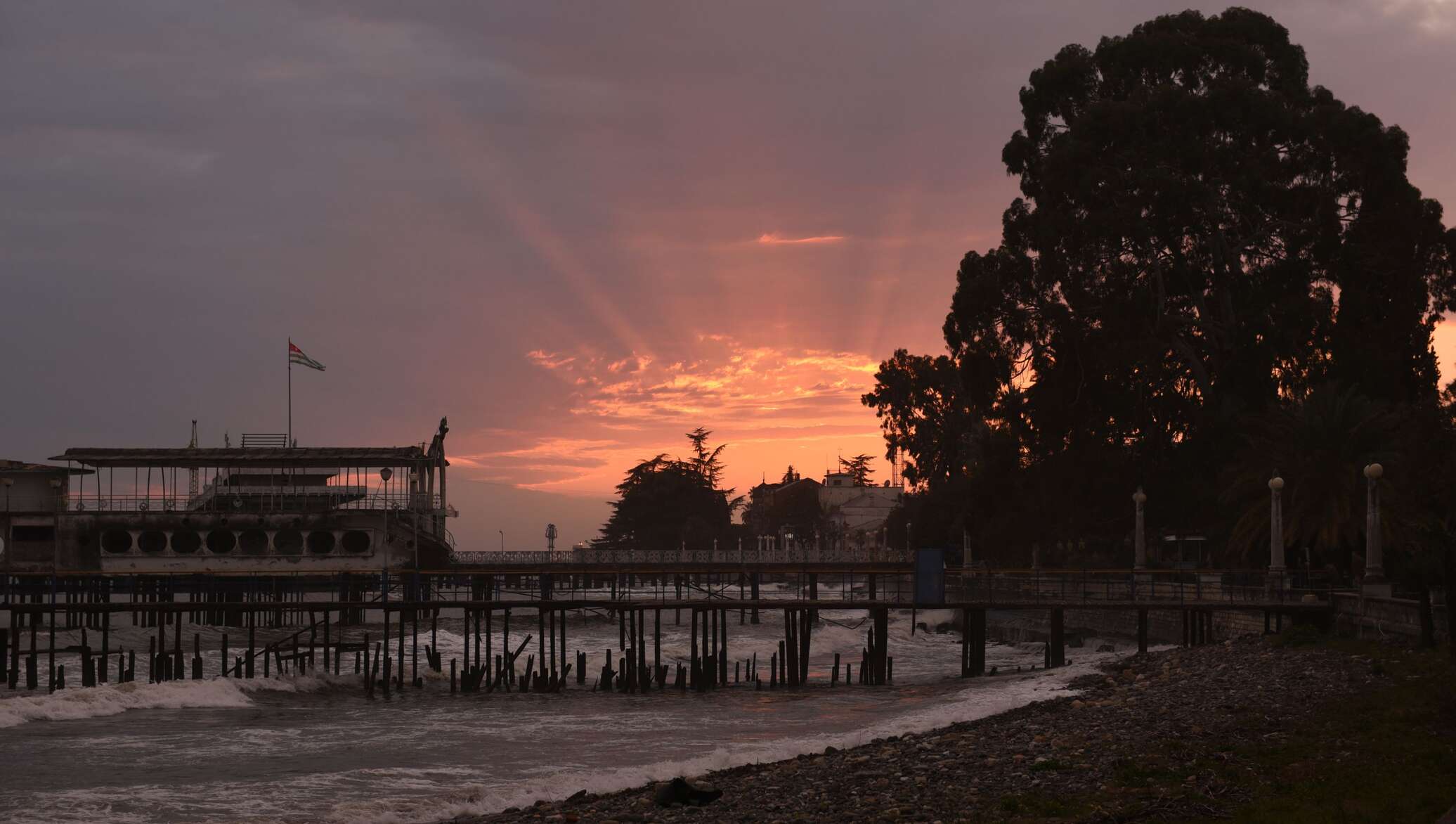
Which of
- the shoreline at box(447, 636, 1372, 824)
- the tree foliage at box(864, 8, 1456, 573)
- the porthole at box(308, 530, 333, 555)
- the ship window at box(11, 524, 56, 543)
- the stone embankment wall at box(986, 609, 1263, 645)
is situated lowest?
the stone embankment wall at box(986, 609, 1263, 645)

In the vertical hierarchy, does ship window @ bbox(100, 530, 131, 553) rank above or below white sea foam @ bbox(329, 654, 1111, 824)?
above

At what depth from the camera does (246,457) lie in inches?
3174

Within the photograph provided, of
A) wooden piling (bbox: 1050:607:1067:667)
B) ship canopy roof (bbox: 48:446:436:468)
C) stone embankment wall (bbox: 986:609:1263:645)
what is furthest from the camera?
ship canopy roof (bbox: 48:446:436:468)

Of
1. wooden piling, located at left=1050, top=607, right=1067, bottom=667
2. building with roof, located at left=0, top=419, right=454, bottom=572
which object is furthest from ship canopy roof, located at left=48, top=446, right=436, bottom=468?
wooden piling, located at left=1050, top=607, right=1067, bottom=667

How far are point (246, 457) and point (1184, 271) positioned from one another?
52.8 metres

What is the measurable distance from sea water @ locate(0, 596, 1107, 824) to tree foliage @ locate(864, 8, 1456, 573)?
17.3 meters

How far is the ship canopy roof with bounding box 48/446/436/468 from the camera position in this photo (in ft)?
259

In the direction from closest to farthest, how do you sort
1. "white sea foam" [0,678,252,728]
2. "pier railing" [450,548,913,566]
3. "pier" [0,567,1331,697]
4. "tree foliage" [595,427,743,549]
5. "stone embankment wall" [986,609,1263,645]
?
"white sea foam" [0,678,252,728] < "pier" [0,567,1331,697] < "stone embankment wall" [986,609,1263,645] < "pier railing" [450,548,913,566] < "tree foliage" [595,427,743,549]

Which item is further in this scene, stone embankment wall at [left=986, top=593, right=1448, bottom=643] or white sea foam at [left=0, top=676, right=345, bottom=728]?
white sea foam at [left=0, top=676, right=345, bottom=728]

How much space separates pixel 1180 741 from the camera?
21.9 m

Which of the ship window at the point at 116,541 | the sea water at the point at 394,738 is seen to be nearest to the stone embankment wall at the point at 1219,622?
the sea water at the point at 394,738

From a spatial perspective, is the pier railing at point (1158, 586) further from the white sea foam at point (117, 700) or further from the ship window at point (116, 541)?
the ship window at point (116, 541)

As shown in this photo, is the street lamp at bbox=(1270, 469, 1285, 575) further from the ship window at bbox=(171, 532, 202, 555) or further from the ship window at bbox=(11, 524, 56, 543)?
the ship window at bbox=(11, 524, 56, 543)

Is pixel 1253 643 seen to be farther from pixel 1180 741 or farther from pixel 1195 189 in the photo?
pixel 1195 189
